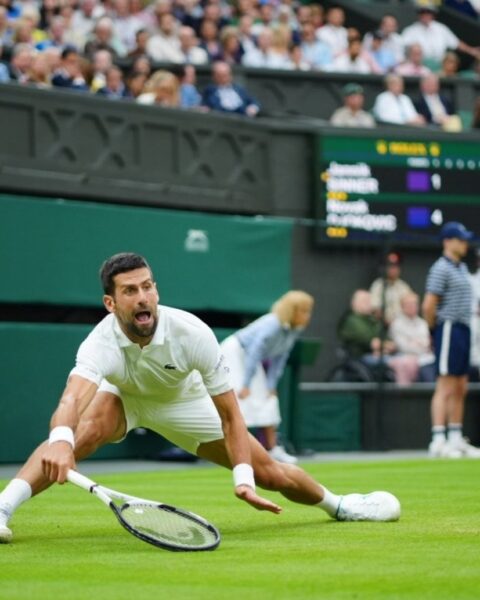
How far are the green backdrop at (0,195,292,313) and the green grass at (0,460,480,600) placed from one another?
5313mm

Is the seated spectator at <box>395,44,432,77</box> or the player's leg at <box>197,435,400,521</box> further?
the seated spectator at <box>395,44,432,77</box>

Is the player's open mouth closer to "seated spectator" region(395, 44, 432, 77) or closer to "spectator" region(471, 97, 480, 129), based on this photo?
"spectator" region(471, 97, 480, 129)

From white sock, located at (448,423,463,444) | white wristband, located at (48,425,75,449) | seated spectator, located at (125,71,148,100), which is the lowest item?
white sock, located at (448,423,463,444)

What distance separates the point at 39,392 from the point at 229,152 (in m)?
4.45

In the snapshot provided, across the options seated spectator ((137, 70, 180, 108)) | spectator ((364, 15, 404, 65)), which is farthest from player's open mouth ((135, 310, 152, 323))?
spectator ((364, 15, 404, 65))

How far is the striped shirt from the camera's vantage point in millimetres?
16422

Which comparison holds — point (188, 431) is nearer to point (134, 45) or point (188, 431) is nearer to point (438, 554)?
point (438, 554)

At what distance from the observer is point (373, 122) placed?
21.2m

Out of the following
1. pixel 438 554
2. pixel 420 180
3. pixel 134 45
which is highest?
pixel 134 45

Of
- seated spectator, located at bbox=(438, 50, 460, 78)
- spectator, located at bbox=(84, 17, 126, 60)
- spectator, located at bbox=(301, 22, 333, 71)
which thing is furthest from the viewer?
seated spectator, located at bbox=(438, 50, 460, 78)

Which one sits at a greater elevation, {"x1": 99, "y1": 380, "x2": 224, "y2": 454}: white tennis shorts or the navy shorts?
{"x1": 99, "y1": 380, "x2": 224, "y2": 454}: white tennis shorts

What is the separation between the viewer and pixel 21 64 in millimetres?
17438

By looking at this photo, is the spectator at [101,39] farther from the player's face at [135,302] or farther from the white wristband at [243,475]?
the white wristband at [243,475]

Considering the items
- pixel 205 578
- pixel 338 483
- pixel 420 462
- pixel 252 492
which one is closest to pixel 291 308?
pixel 420 462
